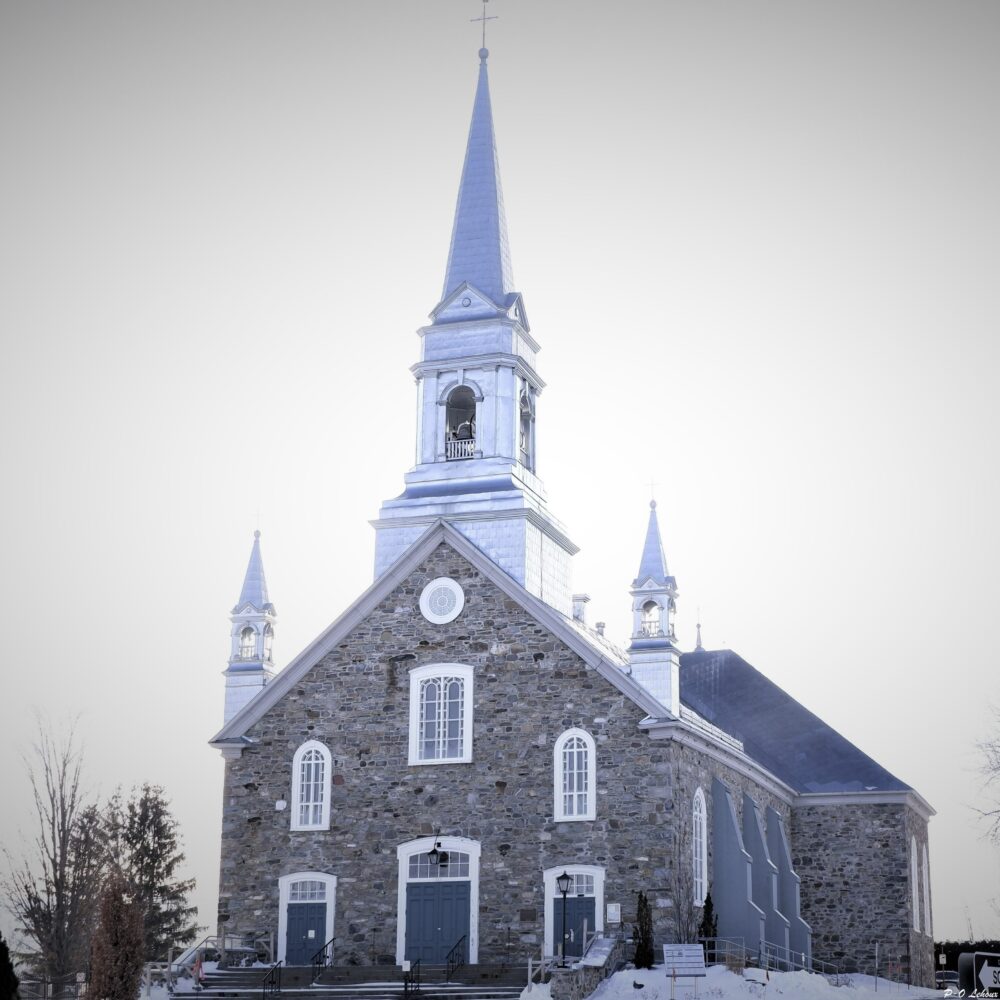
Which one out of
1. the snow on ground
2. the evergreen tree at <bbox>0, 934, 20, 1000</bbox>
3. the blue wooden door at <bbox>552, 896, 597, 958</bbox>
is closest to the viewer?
the evergreen tree at <bbox>0, 934, 20, 1000</bbox>

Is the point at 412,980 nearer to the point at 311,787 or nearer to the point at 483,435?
the point at 311,787

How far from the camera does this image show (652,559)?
1622 inches

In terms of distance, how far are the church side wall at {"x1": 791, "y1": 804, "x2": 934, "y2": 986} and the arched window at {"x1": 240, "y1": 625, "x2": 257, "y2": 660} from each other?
17947 mm

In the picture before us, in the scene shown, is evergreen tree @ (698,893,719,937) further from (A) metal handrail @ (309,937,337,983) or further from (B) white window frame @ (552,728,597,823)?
(A) metal handrail @ (309,937,337,983)

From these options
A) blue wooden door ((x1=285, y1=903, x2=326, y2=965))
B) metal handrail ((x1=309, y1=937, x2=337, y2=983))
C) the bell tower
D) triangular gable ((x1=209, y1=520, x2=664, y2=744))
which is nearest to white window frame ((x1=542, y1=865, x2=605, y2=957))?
triangular gable ((x1=209, y1=520, x2=664, y2=744))

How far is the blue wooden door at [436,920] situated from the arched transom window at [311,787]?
10.2 ft

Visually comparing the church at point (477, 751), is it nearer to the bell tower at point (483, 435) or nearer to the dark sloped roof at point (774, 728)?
the bell tower at point (483, 435)

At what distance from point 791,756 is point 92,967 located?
25960 mm

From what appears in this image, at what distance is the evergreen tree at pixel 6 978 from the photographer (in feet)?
86.6

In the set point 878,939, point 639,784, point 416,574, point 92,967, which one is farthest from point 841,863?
point 92,967

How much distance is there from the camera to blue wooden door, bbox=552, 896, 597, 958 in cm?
3750

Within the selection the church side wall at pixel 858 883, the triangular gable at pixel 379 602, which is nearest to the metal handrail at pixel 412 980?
the triangular gable at pixel 379 602

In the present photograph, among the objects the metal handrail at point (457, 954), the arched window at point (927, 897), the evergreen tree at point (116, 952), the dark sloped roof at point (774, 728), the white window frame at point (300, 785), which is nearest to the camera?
the evergreen tree at point (116, 952)

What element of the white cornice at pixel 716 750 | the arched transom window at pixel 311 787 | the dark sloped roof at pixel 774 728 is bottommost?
the arched transom window at pixel 311 787
